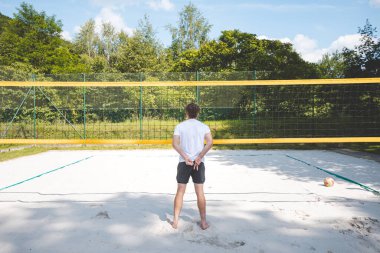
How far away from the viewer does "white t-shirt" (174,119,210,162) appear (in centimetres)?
307

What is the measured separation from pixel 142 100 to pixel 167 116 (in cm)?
116

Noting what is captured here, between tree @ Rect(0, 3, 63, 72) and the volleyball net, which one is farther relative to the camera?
tree @ Rect(0, 3, 63, 72)

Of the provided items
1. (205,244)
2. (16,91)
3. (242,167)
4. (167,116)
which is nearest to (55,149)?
(16,91)

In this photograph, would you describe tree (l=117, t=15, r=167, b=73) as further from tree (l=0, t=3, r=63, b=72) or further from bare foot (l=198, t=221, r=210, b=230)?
bare foot (l=198, t=221, r=210, b=230)

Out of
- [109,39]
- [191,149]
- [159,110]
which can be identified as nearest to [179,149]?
[191,149]

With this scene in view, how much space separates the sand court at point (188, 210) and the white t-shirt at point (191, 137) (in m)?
0.83

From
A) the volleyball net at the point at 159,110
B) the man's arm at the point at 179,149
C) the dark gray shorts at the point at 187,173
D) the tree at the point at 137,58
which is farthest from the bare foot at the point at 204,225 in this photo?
the tree at the point at 137,58

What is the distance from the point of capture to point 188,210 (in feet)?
12.3

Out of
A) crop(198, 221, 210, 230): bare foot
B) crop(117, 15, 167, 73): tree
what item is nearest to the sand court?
crop(198, 221, 210, 230): bare foot

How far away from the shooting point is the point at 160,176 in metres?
5.94

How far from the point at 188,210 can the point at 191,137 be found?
3.81ft

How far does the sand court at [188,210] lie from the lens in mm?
2779

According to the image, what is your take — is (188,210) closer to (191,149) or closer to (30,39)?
(191,149)

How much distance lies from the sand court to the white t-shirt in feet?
2.72
